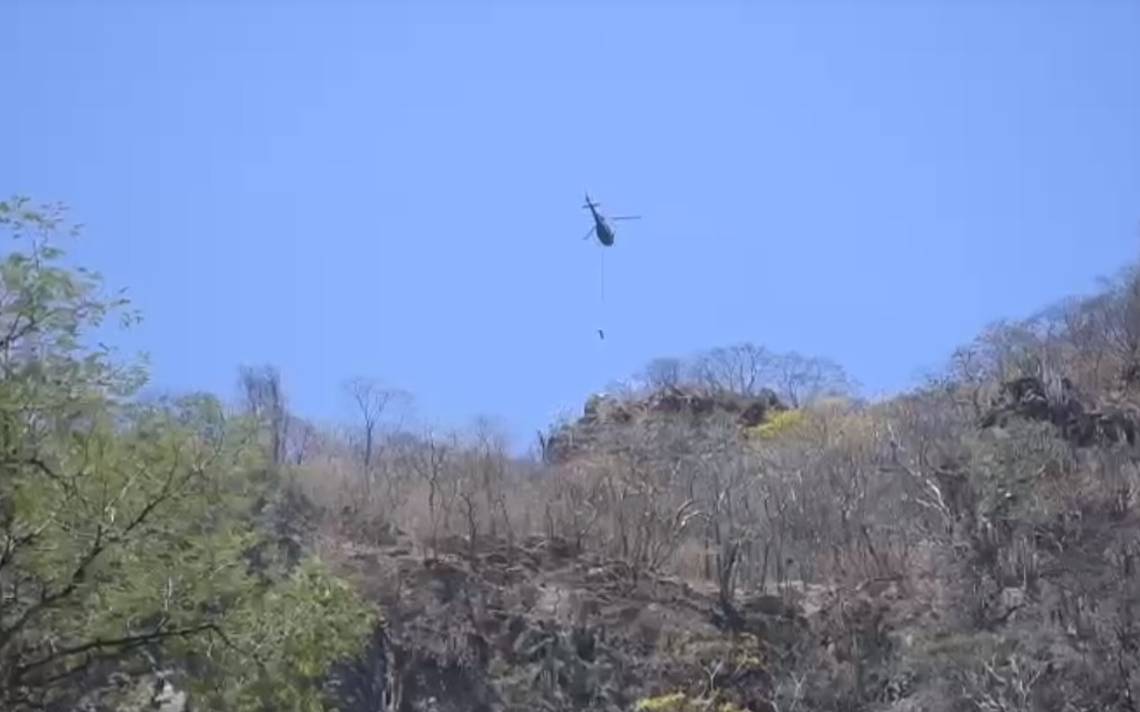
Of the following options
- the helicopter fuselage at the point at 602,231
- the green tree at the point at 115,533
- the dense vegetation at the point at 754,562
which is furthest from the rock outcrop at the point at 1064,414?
the green tree at the point at 115,533

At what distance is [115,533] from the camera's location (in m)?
14.4

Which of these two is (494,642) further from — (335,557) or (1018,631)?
(1018,631)

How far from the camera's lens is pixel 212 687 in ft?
50.8

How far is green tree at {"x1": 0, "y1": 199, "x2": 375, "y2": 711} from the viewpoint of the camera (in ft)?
47.3

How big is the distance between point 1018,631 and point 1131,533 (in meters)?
3.85

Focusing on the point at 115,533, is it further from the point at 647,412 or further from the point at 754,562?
the point at 647,412

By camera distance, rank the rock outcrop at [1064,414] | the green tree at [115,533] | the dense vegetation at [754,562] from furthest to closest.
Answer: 1. the rock outcrop at [1064,414]
2. the dense vegetation at [754,562]
3. the green tree at [115,533]

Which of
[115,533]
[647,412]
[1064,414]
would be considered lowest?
[115,533]

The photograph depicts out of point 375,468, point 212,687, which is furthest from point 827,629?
point 212,687

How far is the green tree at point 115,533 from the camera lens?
14422 millimetres

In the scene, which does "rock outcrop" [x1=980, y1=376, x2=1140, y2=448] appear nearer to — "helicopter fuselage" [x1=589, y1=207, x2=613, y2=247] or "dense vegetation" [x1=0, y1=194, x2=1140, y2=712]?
"dense vegetation" [x1=0, y1=194, x2=1140, y2=712]

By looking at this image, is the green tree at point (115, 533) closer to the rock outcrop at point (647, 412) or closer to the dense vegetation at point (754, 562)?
the dense vegetation at point (754, 562)

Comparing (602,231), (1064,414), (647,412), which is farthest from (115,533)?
(647,412)

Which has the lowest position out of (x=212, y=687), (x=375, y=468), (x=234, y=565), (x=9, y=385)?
(x=212, y=687)
